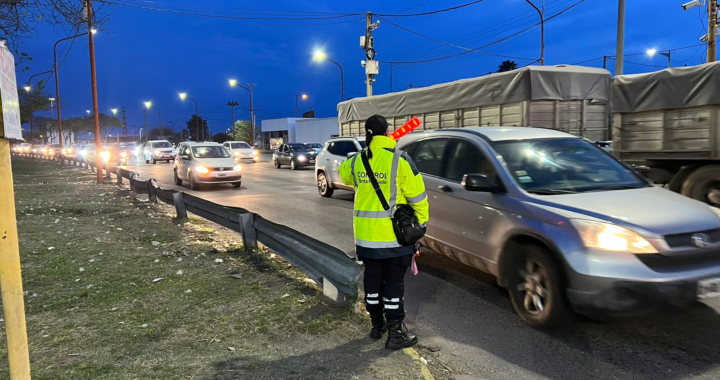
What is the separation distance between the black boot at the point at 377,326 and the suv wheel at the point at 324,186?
369 inches

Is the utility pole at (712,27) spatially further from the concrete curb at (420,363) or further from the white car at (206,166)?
the concrete curb at (420,363)

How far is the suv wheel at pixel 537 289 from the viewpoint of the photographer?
3855mm

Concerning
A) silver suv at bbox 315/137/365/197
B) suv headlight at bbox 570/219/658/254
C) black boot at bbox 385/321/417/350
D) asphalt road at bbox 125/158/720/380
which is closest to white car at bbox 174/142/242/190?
silver suv at bbox 315/137/365/197

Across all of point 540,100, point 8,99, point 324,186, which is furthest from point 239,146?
point 8,99

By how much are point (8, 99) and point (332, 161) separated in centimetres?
1067

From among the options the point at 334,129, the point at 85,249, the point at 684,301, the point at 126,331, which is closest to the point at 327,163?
the point at 85,249

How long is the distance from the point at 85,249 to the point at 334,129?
49.4 meters

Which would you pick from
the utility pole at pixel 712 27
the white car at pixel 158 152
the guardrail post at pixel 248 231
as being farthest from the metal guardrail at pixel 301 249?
the white car at pixel 158 152

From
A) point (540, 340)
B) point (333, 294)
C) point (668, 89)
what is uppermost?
point (668, 89)

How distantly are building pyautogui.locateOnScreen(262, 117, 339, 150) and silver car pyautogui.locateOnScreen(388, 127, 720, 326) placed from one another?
151 ft

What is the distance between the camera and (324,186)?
13406mm

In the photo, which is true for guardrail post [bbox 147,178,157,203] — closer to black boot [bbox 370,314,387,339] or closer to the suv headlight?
black boot [bbox 370,314,387,339]

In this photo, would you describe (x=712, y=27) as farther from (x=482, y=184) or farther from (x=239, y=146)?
(x=239, y=146)

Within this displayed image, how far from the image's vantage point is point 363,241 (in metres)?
3.68
